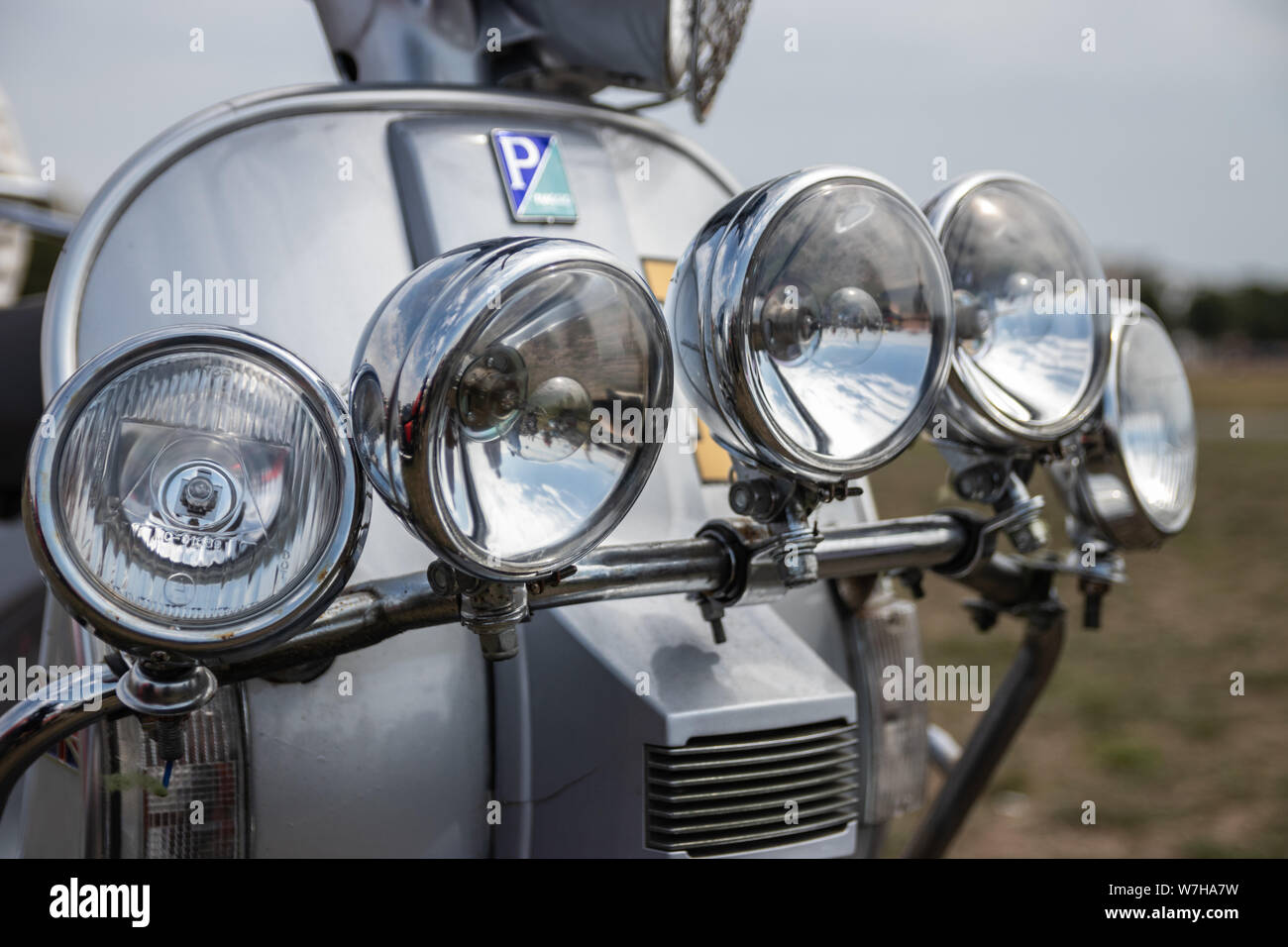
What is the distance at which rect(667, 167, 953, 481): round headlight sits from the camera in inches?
51.9

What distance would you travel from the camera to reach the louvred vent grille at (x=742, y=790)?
4.66ft

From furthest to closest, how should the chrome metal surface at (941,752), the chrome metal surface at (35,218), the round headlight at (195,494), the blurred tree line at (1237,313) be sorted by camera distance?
the blurred tree line at (1237,313), the chrome metal surface at (35,218), the chrome metal surface at (941,752), the round headlight at (195,494)

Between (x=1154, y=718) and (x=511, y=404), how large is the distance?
13.3 feet

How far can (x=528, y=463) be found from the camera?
1.22 meters

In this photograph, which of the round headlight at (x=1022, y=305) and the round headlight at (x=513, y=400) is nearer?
the round headlight at (x=513, y=400)

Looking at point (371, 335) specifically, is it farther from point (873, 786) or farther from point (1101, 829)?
point (1101, 829)

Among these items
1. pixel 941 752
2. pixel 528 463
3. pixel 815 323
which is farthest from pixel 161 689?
pixel 941 752

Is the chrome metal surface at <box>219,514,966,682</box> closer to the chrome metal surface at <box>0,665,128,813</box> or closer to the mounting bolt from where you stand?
the mounting bolt

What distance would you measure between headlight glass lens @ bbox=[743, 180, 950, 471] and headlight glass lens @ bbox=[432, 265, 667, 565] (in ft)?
0.50

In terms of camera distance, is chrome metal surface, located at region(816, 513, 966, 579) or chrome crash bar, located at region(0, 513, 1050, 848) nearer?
chrome crash bar, located at region(0, 513, 1050, 848)

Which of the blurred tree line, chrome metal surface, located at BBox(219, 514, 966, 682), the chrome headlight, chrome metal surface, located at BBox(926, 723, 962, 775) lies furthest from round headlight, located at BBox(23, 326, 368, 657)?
the blurred tree line

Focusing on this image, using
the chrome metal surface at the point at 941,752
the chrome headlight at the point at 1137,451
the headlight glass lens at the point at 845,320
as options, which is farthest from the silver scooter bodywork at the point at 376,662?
the chrome metal surface at the point at 941,752

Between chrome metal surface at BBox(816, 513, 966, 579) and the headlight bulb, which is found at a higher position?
the headlight bulb
